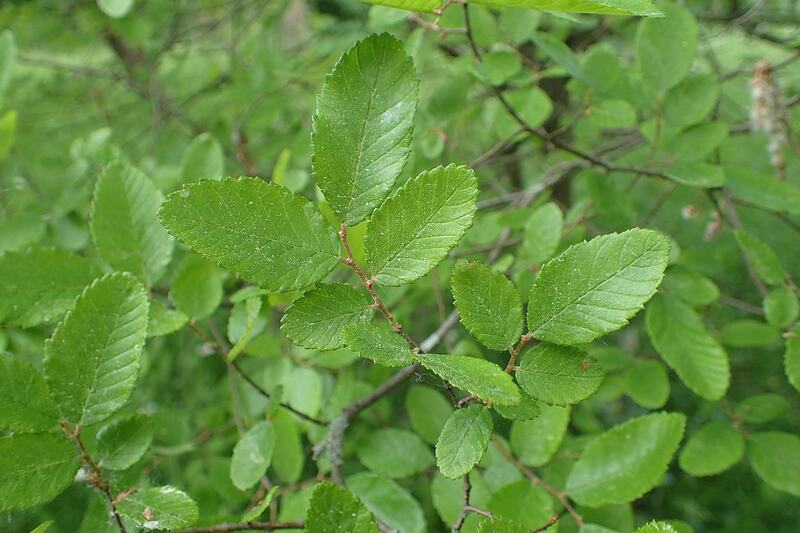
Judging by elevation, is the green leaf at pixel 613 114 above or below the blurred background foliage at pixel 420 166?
above

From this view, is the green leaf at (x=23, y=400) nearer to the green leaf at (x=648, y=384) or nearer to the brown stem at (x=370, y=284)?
the brown stem at (x=370, y=284)

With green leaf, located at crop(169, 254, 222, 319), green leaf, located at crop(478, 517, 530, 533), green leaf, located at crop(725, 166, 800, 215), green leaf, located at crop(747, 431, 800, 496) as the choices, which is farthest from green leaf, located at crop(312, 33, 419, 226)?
green leaf, located at crop(747, 431, 800, 496)

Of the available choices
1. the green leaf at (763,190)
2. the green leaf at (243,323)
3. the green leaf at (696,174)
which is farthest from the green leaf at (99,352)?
the green leaf at (763,190)

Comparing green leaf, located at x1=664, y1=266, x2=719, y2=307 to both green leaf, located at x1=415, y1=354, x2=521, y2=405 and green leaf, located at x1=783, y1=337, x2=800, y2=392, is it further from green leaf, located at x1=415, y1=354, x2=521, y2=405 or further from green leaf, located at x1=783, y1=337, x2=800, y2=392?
green leaf, located at x1=415, y1=354, x2=521, y2=405

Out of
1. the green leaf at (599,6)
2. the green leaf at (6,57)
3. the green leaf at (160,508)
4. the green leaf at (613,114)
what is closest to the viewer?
the green leaf at (599,6)

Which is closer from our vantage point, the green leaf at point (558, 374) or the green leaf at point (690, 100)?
the green leaf at point (558, 374)

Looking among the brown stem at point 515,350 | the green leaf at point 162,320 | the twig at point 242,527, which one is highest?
the brown stem at point 515,350

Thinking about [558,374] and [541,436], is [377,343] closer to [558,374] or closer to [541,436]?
[558,374]

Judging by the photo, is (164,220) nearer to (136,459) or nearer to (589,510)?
(136,459)
